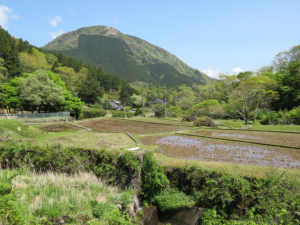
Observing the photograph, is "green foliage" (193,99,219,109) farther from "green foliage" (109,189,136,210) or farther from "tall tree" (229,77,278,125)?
"green foliage" (109,189,136,210)

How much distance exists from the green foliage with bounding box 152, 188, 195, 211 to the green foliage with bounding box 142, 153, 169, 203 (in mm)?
188

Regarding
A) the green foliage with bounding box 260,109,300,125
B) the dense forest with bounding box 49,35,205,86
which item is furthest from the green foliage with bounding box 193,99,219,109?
the dense forest with bounding box 49,35,205,86

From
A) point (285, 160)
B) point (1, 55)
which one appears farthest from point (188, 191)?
point (1, 55)

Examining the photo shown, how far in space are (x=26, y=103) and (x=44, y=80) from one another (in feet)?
15.4

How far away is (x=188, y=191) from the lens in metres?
5.36

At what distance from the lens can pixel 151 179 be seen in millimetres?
A: 5473

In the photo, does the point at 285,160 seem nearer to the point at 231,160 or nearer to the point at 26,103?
the point at 231,160

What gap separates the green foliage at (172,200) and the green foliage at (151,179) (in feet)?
0.62

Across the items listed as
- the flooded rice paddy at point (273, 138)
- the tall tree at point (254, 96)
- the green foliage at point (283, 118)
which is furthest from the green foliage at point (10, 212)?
the tall tree at point (254, 96)

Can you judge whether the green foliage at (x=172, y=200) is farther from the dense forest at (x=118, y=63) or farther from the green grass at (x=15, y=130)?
A: the dense forest at (x=118, y=63)

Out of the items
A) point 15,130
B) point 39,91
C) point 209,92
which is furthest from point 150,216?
point 209,92

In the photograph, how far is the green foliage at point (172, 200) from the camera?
16.5 ft

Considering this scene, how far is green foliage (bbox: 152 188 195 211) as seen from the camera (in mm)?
5042

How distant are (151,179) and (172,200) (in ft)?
2.86
